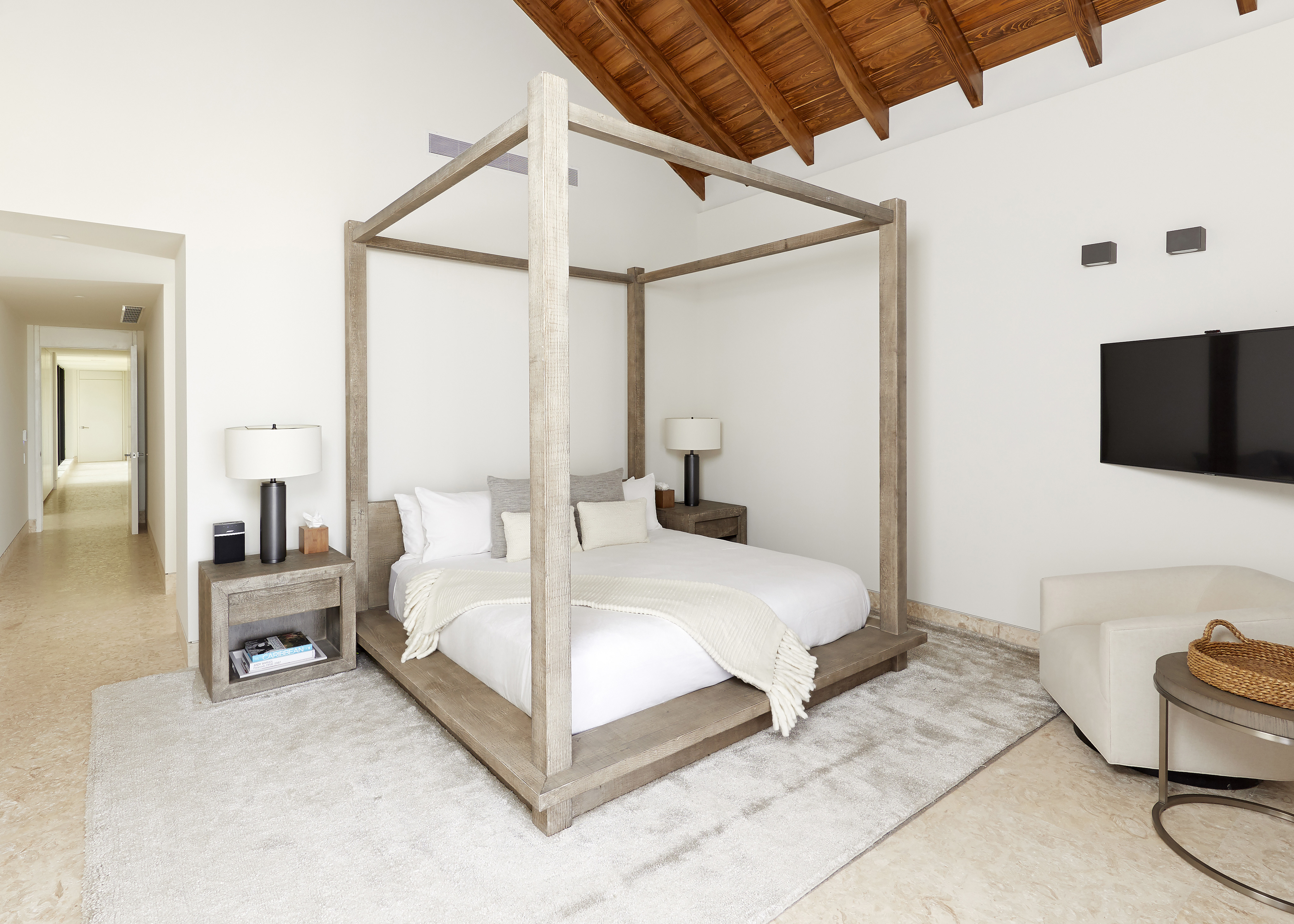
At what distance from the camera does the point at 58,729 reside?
288cm

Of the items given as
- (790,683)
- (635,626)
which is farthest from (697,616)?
(790,683)

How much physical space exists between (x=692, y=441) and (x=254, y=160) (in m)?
3.16

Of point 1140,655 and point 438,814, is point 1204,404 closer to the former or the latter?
point 1140,655

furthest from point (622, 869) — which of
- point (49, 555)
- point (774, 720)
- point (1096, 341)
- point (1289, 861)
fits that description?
point (49, 555)

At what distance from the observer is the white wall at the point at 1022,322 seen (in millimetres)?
3145

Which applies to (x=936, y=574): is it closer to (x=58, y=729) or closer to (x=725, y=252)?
(x=725, y=252)

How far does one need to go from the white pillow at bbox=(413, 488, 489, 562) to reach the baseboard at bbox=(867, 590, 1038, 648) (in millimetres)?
2267

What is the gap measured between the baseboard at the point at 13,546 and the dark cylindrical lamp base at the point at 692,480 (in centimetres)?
547

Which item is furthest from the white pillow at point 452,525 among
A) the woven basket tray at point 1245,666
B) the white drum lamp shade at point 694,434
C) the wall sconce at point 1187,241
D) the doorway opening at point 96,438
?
the doorway opening at point 96,438

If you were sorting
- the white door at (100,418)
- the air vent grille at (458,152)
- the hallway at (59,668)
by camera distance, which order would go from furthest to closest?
the white door at (100,418)
the air vent grille at (458,152)
the hallway at (59,668)

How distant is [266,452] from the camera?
3.32 metres

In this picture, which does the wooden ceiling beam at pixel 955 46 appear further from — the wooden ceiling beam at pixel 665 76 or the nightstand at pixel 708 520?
the nightstand at pixel 708 520

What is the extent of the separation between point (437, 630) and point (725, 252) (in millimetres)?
3802

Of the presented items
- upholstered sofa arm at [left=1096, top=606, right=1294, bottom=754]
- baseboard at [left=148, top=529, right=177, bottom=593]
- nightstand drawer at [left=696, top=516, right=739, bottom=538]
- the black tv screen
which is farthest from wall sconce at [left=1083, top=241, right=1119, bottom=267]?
baseboard at [left=148, top=529, right=177, bottom=593]
